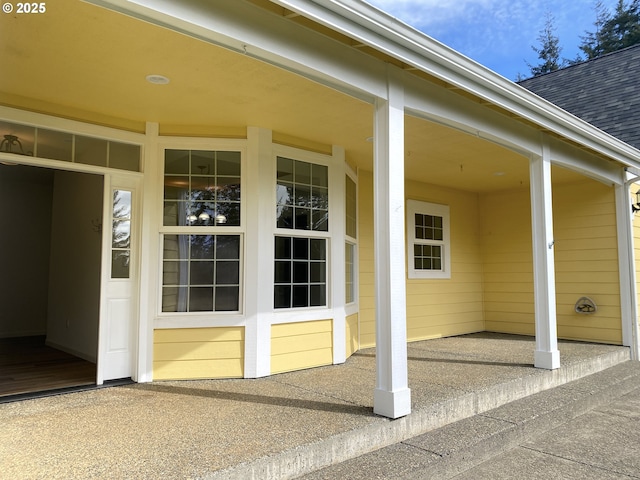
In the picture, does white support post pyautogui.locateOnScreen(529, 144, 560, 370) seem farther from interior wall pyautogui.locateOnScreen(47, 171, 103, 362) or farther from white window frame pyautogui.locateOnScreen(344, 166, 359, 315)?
interior wall pyautogui.locateOnScreen(47, 171, 103, 362)

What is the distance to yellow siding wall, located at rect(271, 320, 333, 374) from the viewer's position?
4.44 meters

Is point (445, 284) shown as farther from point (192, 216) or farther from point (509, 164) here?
point (192, 216)

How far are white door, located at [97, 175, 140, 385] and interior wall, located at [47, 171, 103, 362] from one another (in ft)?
4.12

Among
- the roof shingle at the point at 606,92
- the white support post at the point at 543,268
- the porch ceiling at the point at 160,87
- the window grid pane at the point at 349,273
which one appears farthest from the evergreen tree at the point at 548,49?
the window grid pane at the point at 349,273

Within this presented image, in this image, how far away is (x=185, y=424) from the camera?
293 cm

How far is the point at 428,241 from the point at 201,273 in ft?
12.5

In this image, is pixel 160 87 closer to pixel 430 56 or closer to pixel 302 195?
pixel 302 195

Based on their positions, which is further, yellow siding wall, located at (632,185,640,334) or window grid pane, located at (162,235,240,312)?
yellow siding wall, located at (632,185,640,334)

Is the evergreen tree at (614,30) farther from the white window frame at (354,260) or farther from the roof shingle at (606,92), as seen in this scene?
the white window frame at (354,260)

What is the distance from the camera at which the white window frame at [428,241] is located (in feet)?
22.1

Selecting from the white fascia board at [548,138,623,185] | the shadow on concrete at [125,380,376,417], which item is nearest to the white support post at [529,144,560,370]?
the white fascia board at [548,138,623,185]

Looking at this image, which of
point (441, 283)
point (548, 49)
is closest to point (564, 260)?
point (441, 283)

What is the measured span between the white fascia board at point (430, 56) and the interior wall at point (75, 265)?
3.83 metres

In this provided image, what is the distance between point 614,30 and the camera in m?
22.6
